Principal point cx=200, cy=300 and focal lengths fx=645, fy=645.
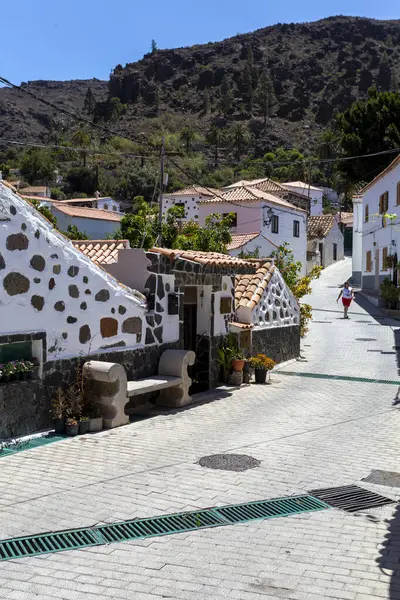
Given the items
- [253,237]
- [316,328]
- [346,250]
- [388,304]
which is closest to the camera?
[316,328]

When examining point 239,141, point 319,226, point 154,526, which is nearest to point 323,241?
point 319,226

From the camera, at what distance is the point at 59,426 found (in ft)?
32.7

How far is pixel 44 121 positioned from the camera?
6363 inches

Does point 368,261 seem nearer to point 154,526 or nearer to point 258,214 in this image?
point 258,214

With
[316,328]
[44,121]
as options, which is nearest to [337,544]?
[316,328]

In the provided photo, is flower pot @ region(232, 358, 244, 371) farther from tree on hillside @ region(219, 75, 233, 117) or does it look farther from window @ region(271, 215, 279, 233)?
tree on hillside @ region(219, 75, 233, 117)

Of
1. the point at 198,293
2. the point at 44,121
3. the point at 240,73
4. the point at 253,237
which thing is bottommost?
the point at 198,293

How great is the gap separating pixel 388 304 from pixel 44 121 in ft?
480

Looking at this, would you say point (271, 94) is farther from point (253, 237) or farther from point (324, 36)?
point (253, 237)

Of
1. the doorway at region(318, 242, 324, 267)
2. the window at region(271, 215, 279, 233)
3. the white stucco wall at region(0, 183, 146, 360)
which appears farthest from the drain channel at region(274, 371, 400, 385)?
the doorway at region(318, 242, 324, 267)

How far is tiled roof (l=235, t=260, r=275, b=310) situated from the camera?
16625mm

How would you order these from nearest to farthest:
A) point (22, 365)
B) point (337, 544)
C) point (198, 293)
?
point (337, 544), point (22, 365), point (198, 293)

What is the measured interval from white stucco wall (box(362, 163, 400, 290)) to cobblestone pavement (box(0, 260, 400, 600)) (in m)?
20.4

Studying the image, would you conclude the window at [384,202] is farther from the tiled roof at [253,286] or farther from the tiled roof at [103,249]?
the tiled roof at [103,249]
